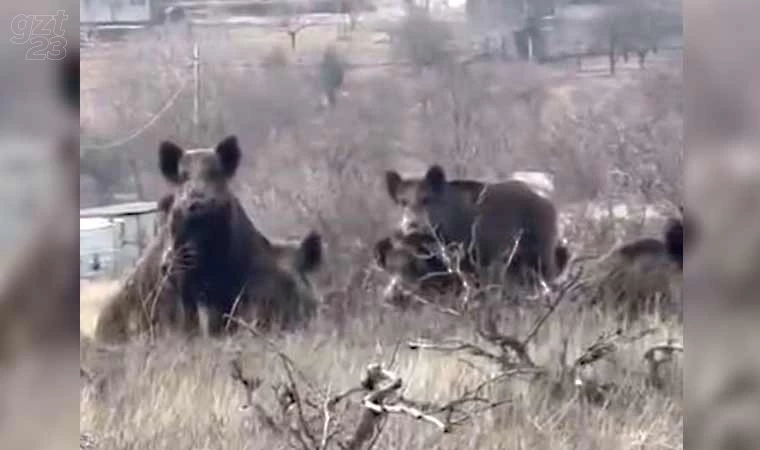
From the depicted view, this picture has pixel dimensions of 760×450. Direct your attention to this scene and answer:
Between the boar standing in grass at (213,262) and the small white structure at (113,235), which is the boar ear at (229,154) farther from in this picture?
the small white structure at (113,235)

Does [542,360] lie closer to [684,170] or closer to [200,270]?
[684,170]

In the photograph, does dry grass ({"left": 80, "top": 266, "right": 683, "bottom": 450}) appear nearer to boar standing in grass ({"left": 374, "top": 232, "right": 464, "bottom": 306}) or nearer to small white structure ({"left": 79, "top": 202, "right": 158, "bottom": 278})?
boar standing in grass ({"left": 374, "top": 232, "right": 464, "bottom": 306})

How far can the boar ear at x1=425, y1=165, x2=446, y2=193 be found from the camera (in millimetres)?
2783

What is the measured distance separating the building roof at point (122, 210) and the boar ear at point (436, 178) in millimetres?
448

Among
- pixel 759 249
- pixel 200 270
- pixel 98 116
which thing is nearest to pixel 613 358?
pixel 759 249

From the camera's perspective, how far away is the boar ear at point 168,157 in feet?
9.11

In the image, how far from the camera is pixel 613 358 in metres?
2.80

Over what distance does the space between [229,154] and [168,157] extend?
3.9 inches

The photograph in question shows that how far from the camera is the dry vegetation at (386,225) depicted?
2.78 m

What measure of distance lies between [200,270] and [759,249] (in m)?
0.91

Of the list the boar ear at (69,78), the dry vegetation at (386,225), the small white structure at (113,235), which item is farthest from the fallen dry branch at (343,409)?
the boar ear at (69,78)

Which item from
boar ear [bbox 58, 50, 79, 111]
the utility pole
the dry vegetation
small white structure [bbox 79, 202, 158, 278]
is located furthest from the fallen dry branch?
boar ear [bbox 58, 50, 79, 111]

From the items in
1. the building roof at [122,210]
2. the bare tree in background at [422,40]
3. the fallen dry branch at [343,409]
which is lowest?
the fallen dry branch at [343,409]

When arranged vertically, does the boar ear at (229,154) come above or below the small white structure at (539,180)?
→ above
